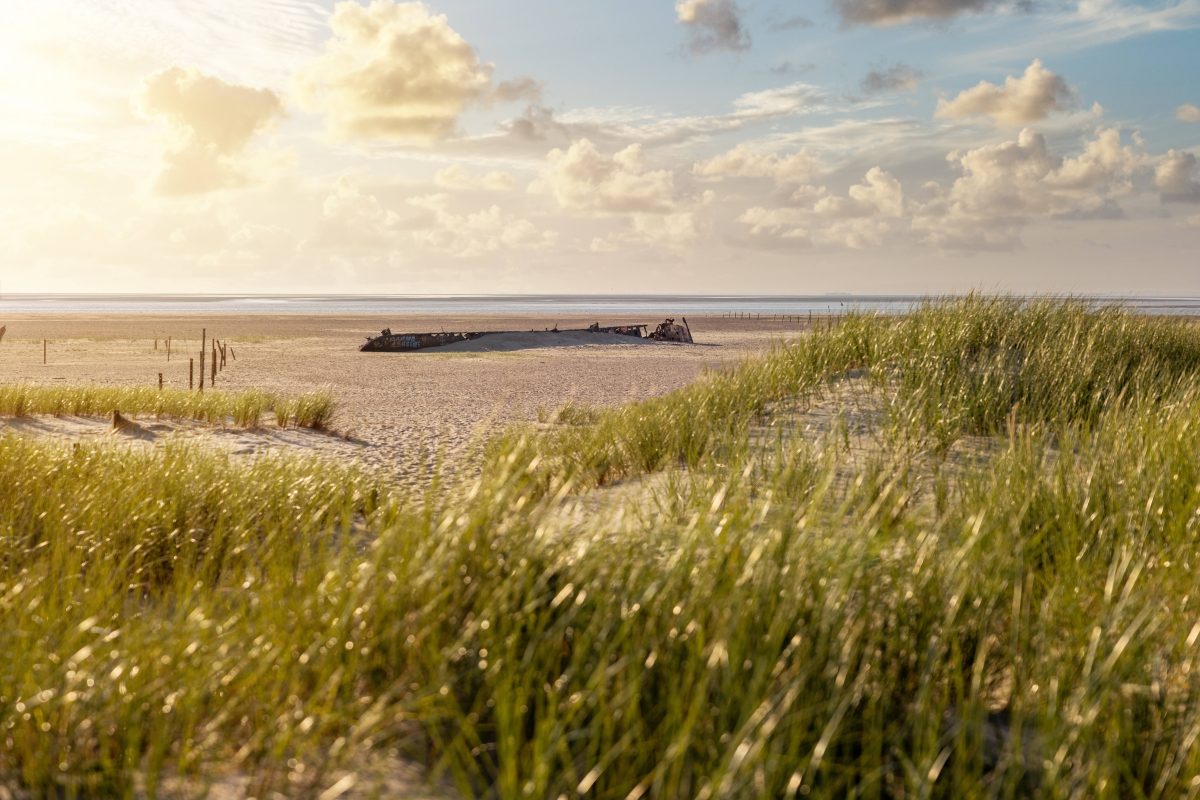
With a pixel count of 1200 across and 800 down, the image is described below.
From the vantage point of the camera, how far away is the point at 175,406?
45.1ft

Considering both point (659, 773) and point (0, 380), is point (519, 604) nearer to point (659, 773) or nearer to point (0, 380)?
point (659, 773)

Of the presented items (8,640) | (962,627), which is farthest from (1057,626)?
(8,640)

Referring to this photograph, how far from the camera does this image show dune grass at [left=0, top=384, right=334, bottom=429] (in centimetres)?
1314

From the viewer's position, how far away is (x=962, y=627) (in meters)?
3.32

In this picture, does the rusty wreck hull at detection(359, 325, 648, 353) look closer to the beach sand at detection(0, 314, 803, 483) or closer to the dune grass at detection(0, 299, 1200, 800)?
the beach sand at detection(0, 314, 803, 483)

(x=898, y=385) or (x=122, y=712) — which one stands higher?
(x=898, y=385)

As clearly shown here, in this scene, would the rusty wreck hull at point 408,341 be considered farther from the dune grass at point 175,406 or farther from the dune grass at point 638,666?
the dune grass at point 638,666

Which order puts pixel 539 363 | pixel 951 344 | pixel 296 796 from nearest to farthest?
1. pixel 296 796
2. pixel 951 344
3. pixel 539 363

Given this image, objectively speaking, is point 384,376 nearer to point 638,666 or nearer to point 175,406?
point 175,406

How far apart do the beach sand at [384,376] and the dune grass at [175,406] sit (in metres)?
0.42

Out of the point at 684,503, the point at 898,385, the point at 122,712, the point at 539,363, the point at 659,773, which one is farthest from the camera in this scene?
the point at 539,363

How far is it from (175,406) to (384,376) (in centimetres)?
1273

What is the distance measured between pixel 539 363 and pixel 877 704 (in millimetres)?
28512

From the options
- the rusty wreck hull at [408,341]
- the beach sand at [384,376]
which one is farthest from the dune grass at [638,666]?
the rusty wreck hull at [408,341]
